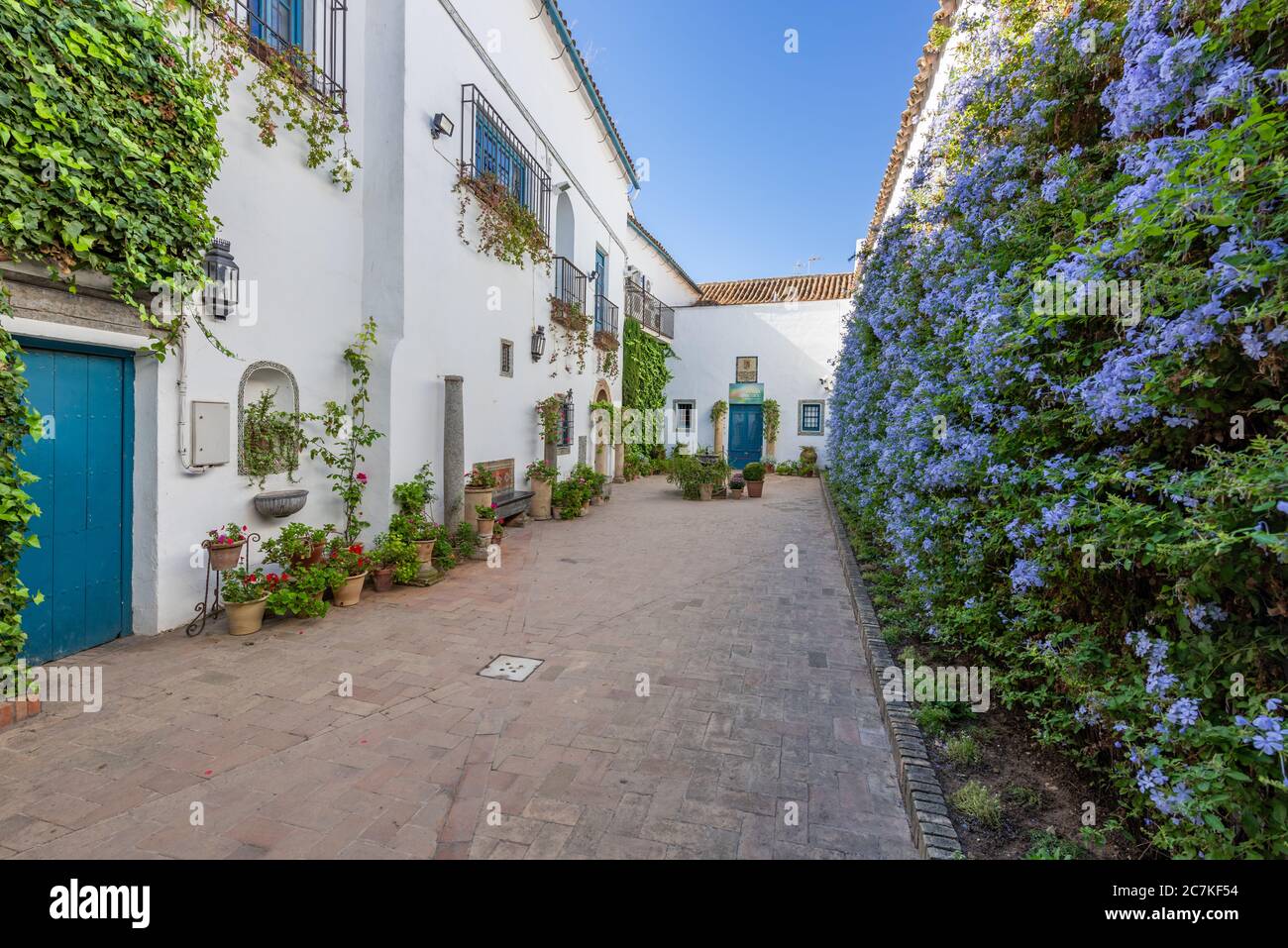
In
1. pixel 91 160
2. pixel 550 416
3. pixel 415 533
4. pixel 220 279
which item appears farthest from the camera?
pixel 550 416

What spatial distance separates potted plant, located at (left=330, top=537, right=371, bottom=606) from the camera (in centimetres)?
545

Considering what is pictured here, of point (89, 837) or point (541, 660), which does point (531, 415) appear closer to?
point (541, 660)

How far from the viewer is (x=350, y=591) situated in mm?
5492

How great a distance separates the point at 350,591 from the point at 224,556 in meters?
1.12

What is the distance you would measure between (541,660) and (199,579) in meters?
3.01

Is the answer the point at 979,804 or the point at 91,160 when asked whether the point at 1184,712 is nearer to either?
the point at 979,804

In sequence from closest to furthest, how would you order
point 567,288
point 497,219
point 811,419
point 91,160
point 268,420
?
point 91,160
point 268,420
point 497,219
point 567,288
point 811,419

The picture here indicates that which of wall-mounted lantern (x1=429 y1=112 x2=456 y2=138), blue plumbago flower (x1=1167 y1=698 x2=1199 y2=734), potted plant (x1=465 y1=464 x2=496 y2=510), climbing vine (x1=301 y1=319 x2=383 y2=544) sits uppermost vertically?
wall-mounted lantern (x1=429 y1=112 x2=456 y2=138)

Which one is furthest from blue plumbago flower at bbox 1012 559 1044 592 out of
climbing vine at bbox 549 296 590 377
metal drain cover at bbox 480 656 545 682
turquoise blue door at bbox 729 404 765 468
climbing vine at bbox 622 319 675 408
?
turquoise blue door at bbox 729 404 765 468

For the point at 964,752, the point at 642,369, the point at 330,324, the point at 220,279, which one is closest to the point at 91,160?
the point at 220,279

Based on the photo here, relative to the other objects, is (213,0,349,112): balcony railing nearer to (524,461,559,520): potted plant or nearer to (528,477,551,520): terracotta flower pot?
(524,461,559,520): potted plant

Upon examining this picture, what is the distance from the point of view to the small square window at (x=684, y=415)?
21.9m

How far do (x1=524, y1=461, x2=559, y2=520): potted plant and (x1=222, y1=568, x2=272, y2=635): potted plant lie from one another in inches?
229
